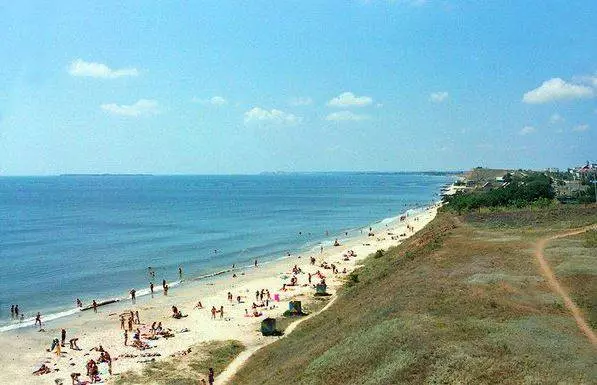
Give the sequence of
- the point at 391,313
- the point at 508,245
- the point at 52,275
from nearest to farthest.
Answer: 1. the point at 391,313
2. the point at 508,245
3. the point at 52,275

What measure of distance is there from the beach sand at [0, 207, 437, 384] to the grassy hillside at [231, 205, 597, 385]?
6.89 m

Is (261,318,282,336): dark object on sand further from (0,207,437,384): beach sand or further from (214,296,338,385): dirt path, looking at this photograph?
(214,296,338,385): dirt path

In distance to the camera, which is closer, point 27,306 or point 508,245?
point 508,245

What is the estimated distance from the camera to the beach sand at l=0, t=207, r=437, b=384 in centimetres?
3431

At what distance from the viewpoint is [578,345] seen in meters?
20.2

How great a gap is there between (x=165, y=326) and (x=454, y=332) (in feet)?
91.9

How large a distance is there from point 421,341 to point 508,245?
23813 millimetres

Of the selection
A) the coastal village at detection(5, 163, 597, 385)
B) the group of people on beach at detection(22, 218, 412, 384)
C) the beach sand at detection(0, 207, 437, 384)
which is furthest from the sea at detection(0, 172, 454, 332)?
the coastal village at detection(5, 163, 597, 385)

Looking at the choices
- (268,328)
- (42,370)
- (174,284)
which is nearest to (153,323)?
(42,370)

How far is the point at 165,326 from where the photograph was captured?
142 ft

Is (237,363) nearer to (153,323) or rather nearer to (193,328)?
(193,328)

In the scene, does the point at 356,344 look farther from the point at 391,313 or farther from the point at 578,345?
the point at 578,345

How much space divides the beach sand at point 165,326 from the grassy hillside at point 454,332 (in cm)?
689

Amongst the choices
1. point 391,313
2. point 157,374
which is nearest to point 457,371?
point 391,313
